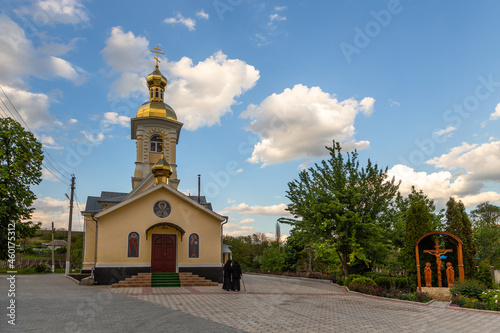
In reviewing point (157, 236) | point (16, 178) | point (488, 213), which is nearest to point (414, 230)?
point (157, 236)

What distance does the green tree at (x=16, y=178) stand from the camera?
576 inches

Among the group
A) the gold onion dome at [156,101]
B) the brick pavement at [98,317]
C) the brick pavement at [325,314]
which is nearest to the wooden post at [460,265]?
the brick pavement at [325,314]

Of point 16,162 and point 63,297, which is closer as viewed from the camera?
point 63,297

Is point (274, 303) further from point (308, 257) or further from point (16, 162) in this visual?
point (308, 257)

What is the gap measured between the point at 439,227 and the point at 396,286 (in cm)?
808

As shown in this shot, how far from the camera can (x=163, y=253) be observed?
19.7m

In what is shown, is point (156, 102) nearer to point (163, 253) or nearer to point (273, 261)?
point (163, 253)

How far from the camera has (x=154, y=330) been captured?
781 centimetres

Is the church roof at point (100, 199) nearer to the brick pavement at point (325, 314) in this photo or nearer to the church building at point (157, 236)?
the church building at point (157, 236)

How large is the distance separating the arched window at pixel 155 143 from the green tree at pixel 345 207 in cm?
1435

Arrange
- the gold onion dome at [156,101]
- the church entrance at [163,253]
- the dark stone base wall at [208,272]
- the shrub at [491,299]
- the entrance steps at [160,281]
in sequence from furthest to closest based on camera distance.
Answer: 1. the gold onion dome at [156,101]
2. the dark stone base wall at [208,272]
3. the church entrance at [163,253]
4. the entrance steps at [160,281]
5. the shrub at [491,299]

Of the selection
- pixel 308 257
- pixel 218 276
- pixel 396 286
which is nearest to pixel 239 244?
pixel 308 257

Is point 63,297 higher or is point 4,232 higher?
point 4,232

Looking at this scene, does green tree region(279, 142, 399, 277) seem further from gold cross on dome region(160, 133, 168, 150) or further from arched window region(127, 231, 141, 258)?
gold cross on dome region(160, 133, 168, 150)
